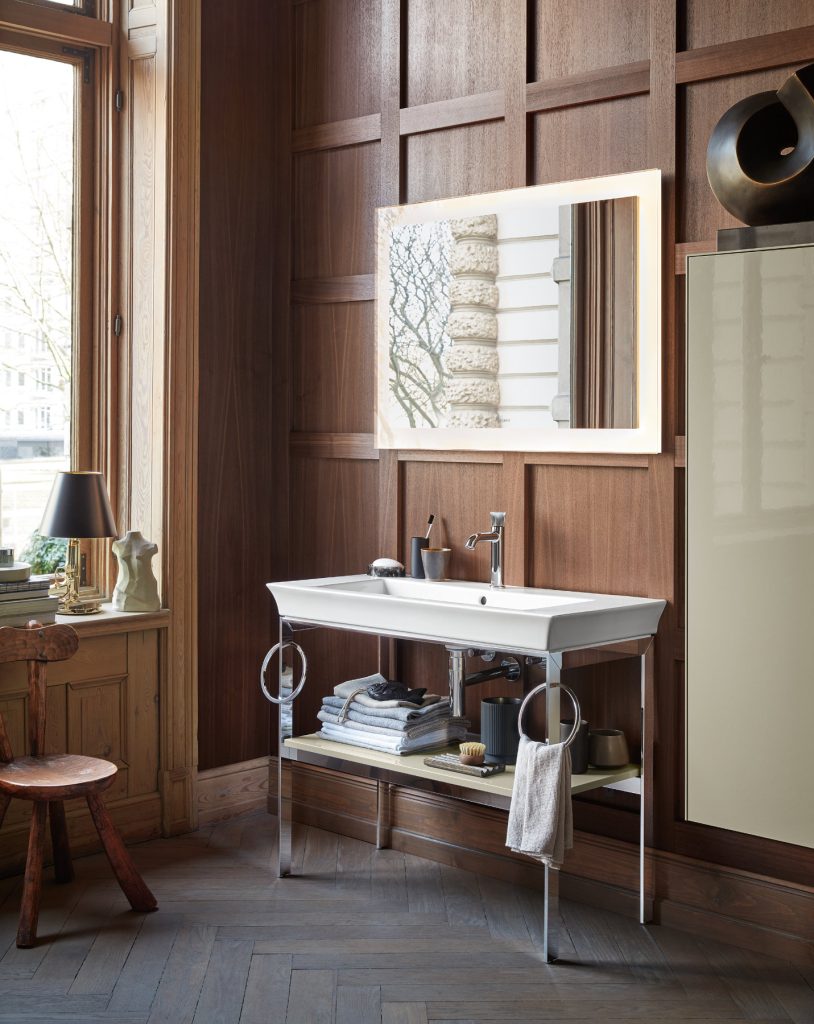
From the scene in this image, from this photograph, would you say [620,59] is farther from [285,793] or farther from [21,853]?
[21,853]

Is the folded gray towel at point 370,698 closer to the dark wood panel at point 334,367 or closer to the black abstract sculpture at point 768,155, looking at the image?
the dark wood panel at point 334,367

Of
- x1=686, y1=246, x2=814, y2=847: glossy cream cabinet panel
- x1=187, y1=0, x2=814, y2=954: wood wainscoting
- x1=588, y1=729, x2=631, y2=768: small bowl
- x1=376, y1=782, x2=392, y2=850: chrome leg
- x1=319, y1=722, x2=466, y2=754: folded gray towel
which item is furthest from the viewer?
x1=376, y1=782, x2=392, y2=850: chrome leg

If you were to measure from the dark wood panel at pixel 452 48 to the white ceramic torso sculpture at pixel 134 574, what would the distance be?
1715 millimetres

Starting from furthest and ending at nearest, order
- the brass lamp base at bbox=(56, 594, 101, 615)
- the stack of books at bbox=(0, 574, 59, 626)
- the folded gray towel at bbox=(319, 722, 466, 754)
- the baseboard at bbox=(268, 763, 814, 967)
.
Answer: the brass lamp base at bbox=(56, 594, 101, 615)
the stack of books at bbox=(0, 574, 59, 626)
the folded gray towel at bbox=(319, 722, 466, 754)
the baseboard at bbox=(268, 763, 814, 967)

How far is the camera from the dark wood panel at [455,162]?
380 centimetres

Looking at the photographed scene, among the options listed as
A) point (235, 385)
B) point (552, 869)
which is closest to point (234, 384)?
point (235, 385)

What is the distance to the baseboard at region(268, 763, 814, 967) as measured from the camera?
10.6ft

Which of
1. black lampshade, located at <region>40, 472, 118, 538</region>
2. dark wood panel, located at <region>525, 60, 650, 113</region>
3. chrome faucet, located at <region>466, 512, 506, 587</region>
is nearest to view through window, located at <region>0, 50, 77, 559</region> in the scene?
black lampshade, located at <region>40, 472, 118, 538</region>

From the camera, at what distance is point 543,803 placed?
3.14m

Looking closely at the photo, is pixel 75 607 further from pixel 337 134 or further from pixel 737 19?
pixel 737 19

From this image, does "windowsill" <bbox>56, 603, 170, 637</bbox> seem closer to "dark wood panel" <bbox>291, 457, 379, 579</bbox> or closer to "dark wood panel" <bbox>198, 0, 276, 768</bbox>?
"dark wood panel" <bbox>198, 0, 276, 768</bbox>

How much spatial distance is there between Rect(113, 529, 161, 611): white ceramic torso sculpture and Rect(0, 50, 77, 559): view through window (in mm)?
318

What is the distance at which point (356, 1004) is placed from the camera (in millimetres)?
2936

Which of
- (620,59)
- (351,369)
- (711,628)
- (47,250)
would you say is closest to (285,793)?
(351,369)
